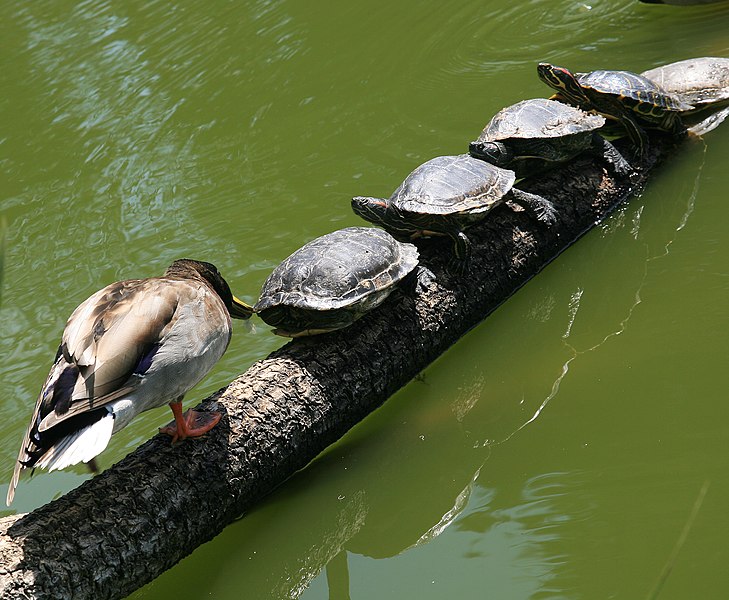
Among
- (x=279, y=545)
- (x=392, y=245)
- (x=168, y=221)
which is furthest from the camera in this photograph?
(x=168, y=221)

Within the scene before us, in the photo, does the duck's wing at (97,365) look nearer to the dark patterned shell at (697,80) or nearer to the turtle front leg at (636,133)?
the turtle front leg at (636,133)

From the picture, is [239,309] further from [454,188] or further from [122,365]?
[454,188]

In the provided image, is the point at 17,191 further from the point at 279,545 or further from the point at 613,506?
the point at 613,506

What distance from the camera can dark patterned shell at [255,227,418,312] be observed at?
3910mm

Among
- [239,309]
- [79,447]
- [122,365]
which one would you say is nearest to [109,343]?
[122,365]

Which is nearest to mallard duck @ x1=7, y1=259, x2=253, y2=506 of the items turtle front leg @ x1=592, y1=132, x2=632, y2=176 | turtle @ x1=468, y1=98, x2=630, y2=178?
turtle @ x1=468, y1=98, x2=630, y2=178

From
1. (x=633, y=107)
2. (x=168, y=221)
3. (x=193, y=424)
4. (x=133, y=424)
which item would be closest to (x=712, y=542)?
(x=193, y=424)

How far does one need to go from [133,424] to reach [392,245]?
1661 millimetres

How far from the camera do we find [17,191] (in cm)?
702

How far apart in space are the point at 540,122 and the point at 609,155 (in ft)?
1.73

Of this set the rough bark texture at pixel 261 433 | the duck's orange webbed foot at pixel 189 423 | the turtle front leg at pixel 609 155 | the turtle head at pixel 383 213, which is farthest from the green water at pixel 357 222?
the turtle head at pixel 383 213

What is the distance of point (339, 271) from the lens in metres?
4.00

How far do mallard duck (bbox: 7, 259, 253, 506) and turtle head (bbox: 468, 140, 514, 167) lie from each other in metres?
2.10

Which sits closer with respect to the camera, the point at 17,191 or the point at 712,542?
the point at 712,542
